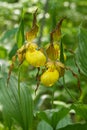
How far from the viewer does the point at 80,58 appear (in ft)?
4.65

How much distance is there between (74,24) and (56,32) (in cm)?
285

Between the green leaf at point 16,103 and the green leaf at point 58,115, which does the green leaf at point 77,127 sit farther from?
the green leaf at point 16,103

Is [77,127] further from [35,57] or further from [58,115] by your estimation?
[35,57]

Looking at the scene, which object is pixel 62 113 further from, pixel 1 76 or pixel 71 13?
pixel 71 13

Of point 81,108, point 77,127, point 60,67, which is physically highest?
point 60,67

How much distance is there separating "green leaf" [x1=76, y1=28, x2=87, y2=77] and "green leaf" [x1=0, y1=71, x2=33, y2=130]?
279 millimetres

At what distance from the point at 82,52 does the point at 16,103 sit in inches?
14.8

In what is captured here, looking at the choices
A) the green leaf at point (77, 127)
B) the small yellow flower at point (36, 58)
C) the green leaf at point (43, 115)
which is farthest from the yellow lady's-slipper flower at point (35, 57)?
the green leaf at point (77, 127)

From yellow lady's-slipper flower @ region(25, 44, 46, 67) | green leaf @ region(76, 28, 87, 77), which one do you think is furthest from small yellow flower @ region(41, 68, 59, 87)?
green leaf @ region(76, 28, 87, 77)

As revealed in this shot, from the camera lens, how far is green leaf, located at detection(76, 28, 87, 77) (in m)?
1.37

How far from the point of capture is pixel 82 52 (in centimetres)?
140

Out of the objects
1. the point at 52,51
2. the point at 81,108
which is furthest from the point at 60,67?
the point at 81,108

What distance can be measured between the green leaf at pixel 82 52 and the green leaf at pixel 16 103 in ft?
0.91

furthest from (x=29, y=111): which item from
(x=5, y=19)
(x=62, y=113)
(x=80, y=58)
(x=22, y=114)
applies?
(x=5, y=19)
